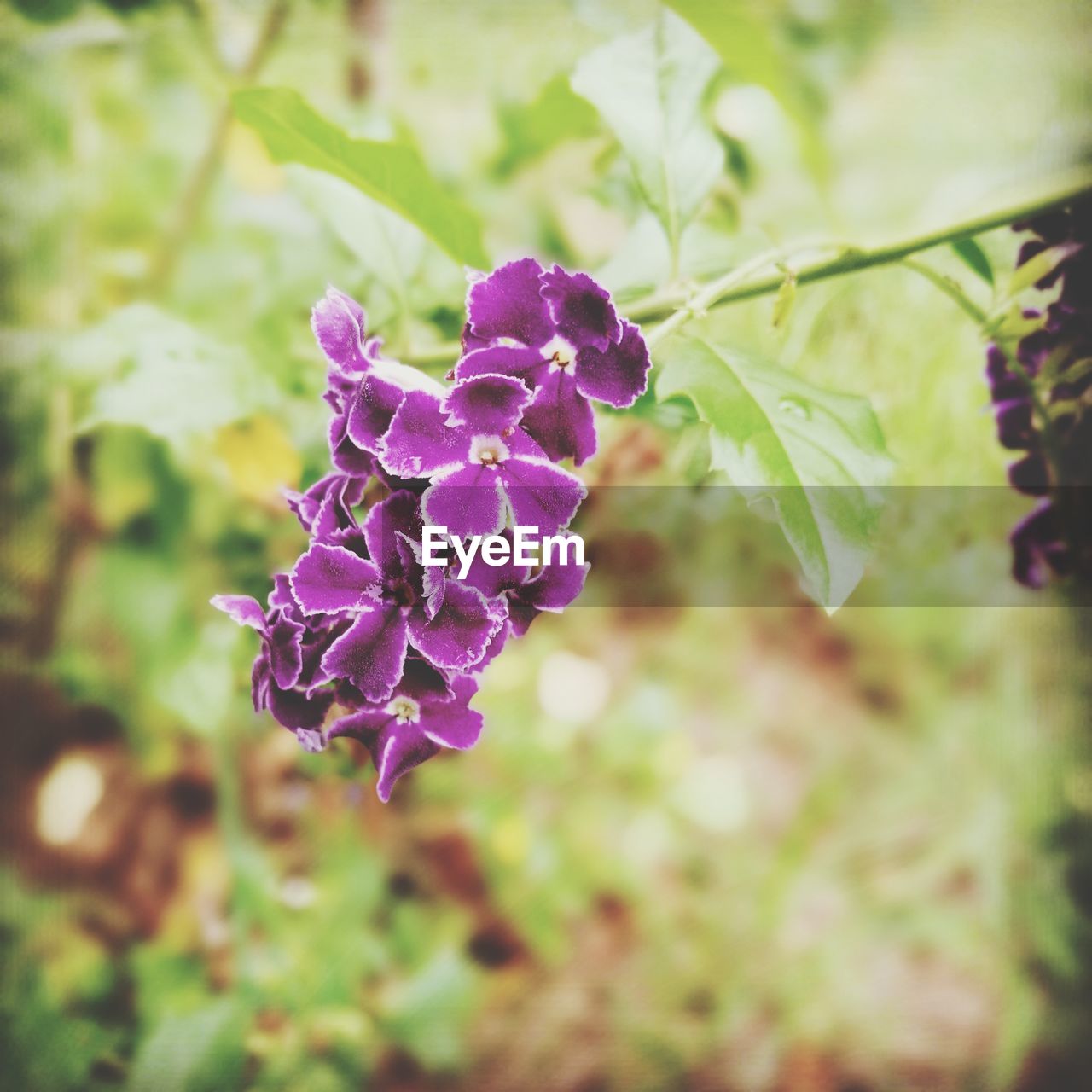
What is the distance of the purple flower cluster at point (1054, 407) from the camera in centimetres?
61

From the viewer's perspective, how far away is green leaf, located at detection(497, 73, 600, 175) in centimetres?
82

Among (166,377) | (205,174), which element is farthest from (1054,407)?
(205,174)

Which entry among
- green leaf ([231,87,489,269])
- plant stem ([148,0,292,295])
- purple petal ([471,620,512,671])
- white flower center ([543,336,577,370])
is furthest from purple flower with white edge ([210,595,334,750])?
plant stem ([148,0,292,295])

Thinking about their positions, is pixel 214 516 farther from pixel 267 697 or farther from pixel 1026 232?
pixel 1026 232

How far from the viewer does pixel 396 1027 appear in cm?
109

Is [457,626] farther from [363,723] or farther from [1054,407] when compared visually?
[1054,407]

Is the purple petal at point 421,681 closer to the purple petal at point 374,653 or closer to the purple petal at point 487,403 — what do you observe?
the purple petal at point 374,653

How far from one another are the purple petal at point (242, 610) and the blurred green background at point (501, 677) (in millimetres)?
184

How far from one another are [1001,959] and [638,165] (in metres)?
1.36

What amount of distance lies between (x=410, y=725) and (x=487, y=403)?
20 centimetres

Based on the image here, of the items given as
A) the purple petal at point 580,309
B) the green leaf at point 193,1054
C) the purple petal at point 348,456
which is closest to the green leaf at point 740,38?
the purple petal at point 580,309

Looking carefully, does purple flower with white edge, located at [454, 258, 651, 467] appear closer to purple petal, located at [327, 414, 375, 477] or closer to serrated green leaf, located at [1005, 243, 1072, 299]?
purple petal, located at [327, 414, 375, 477]

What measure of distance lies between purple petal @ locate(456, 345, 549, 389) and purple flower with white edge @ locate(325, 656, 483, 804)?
0.18 m

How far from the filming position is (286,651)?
1.56 feet
